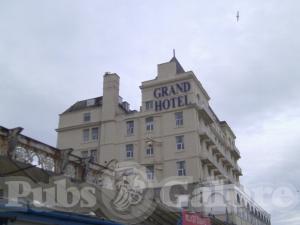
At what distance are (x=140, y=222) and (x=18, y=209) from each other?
6.15m

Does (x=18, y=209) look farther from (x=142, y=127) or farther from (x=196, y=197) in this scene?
(x=142, y=127)

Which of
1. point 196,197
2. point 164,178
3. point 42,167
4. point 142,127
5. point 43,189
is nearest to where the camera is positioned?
point 43,189

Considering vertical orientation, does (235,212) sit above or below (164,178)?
below

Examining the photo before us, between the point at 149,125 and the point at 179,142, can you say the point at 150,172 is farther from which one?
the point at 149,125

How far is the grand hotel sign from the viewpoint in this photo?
47.6 m

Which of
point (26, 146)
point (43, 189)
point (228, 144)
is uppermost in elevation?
point (228, 144)

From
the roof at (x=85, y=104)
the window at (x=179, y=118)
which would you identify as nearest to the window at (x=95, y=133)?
the roof at (x=85, y=104)

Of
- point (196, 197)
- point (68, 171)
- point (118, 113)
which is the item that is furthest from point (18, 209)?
point (118, 113)

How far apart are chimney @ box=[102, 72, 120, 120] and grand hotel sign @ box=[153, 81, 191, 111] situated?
17.7ft

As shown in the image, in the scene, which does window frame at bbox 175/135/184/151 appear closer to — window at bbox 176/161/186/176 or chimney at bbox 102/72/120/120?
window at bbox 176/161/186/176

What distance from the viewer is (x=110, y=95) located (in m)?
51.4

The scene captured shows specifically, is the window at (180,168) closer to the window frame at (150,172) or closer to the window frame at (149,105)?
the window frame at (150,172)

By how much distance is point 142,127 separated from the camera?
1924 inches

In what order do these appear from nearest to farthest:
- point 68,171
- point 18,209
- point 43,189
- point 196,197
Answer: point 18,209
point 43,189
point 68,171
point 196,197
